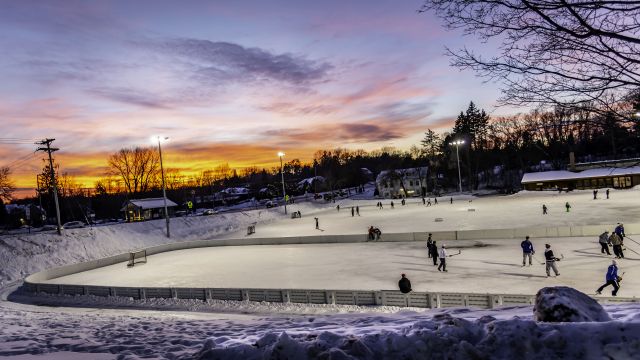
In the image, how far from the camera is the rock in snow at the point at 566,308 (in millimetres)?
5746

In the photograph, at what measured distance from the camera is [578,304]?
5945mm

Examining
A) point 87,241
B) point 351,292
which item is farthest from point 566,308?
point 87,241

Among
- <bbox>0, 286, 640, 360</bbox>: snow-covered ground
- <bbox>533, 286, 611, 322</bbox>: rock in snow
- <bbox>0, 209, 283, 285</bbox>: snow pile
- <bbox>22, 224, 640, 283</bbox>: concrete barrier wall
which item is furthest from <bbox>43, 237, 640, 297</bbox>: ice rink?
<bbox>533, 286, 611, 322</bbox>: rock in snow

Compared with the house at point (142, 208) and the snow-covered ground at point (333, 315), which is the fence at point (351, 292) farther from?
the house at point (142, 208)

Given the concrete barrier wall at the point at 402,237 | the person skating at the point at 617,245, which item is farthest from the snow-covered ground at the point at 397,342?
the concrete barrier wall at the point at 402,237

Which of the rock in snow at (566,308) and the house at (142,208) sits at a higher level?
the house at (142,208)

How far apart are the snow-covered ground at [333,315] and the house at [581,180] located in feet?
69.5

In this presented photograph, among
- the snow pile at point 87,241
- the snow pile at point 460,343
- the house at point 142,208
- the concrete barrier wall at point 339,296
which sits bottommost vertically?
the concrete barrier wall at point 339,296

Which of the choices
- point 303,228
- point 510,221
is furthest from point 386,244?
point 303,228

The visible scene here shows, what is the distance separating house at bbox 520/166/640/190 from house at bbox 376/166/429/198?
29221 millimetres

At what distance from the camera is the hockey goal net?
99.3 ft

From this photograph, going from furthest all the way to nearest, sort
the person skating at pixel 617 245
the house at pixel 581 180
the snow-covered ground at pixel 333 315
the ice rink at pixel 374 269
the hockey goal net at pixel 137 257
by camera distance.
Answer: the house at pixel 581 180 → the hockey goal net at pixel 137 257 → the person skating at pixel 617 245 → the ice rink at pixel 374 269 → the snow-covered ground at pixel 333 315

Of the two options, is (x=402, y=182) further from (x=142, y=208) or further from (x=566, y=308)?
(x=566, y=308)

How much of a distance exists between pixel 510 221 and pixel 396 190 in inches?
2593
